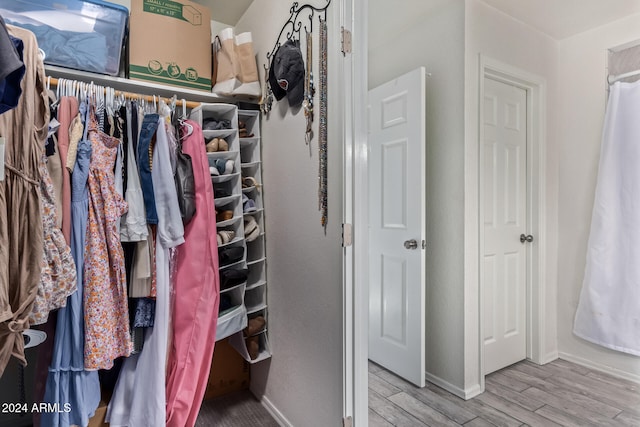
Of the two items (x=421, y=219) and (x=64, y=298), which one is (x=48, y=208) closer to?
(x=64, y=298)

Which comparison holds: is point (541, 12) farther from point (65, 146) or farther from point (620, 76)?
point (65, 146)

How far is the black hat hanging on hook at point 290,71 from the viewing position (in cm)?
156

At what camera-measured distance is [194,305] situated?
1556 mm

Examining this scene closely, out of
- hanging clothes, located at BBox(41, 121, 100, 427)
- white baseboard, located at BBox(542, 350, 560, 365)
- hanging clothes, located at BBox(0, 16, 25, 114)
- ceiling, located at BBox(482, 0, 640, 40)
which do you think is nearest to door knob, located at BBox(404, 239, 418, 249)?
white baseboard, located at BBox(542, 350, 560, 365)

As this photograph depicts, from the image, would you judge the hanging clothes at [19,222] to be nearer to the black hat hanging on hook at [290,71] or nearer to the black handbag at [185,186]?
the black handbag at [185,186]

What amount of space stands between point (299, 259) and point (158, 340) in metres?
0.70

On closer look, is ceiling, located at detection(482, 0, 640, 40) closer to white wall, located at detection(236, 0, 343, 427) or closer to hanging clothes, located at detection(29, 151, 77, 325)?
white wall, located at detection(236, 0, 343, 427)

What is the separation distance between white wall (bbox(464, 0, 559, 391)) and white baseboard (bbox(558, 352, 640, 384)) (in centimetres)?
8

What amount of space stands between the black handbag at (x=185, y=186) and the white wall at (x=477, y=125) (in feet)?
5.14

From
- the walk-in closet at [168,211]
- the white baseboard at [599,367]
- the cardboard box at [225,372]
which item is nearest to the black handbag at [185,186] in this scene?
the walk-in closet at [168,211]

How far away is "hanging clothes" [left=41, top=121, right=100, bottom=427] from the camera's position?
1.28 m

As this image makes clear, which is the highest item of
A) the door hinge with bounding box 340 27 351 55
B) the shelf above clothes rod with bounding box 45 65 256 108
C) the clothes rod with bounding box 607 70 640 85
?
the clothes rod with bounding box 607 70 640 85

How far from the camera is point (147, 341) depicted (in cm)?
149

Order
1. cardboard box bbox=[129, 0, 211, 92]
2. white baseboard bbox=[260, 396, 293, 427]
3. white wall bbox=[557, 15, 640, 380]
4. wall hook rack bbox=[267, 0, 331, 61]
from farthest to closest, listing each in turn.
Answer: white wall bbox=[557, 15, 640, 380] → white baseboard bbox=[260, 396, 293, 427] → cardboard box bbox=[129, 0, 211, 92] → wall hook rack bbox=[267, 0, 331, 61]
